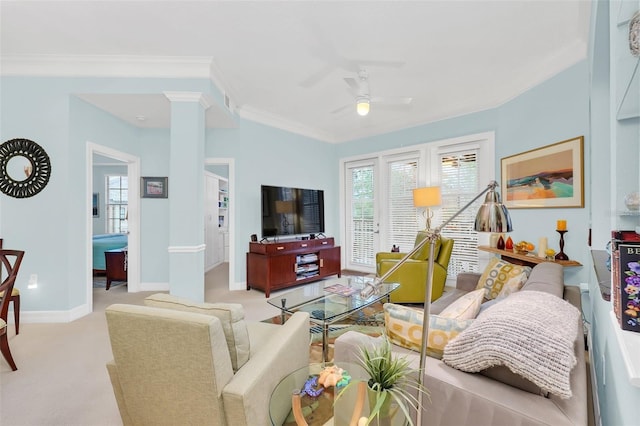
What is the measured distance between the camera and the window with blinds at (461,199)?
14.0 ft

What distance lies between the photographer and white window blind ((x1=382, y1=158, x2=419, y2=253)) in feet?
16.2

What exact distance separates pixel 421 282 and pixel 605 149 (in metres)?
2.06

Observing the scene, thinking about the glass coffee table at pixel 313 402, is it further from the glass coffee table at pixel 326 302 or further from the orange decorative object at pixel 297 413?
the glass coffee table at pixel 326 302

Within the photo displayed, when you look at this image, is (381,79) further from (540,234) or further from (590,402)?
(590,402)

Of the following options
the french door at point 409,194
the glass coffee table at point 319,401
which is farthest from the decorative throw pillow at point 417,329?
the french door at point 409,194

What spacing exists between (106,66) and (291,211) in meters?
2.90

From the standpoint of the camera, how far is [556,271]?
81.5 inches

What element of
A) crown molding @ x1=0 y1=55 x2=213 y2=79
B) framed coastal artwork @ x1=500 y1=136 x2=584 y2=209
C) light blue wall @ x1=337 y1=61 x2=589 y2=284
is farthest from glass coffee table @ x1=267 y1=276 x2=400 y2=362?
crown molding @ x1=0 y1=55 x2=213 y2=79

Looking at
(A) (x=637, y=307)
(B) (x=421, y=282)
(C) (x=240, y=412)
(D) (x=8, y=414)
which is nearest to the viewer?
(A) (x=637, y=307)

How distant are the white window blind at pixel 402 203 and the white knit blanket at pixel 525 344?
12.2ft

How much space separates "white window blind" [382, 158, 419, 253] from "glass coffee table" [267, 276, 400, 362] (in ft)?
6.31

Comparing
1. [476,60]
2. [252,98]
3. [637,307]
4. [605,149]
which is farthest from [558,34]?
[252,98]

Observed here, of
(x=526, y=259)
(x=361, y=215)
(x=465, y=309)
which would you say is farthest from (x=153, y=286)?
(x=526, y=259)

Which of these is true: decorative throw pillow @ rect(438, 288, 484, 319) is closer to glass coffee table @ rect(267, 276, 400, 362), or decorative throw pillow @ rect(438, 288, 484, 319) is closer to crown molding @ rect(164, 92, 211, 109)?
glass coffee table @ rect(267, 276, 400, 362)
